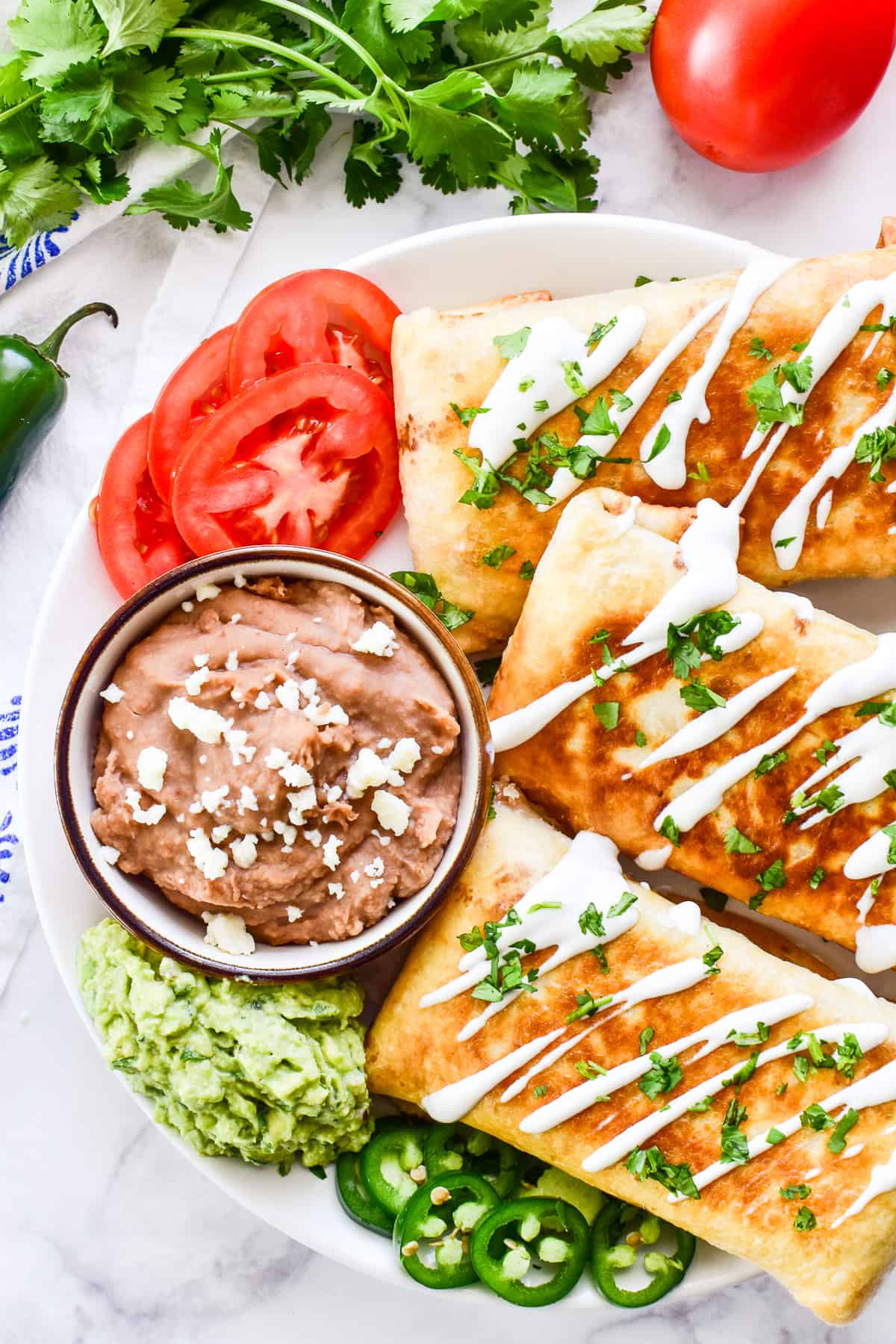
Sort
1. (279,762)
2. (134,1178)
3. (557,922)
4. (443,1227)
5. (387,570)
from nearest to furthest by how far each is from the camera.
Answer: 1. (279,762)
2. (557,922)
3. (443,1227)
4. (387,570)
5. (134,1178)

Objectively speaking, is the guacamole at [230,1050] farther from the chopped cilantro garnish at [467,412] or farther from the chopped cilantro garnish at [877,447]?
the chopped cilantro garnish at [877,447]

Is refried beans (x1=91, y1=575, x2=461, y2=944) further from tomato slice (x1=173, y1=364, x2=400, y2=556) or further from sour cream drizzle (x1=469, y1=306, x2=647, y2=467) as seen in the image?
sour cream drizzle (x1=469, y1=306, x2=647, y2=467)

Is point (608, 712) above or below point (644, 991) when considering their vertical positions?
above

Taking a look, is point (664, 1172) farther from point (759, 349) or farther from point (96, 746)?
point (759, 349)

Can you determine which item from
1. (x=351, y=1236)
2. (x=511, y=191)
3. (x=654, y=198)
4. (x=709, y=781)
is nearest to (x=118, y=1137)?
(x=351, y=1236)

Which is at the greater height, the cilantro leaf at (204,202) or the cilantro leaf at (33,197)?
the cilantro leaf at (33,197)

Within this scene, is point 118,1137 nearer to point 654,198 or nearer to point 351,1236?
point 351,1236

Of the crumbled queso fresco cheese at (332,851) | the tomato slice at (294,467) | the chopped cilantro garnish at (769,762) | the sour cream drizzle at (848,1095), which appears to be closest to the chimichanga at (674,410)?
the tomato slice at (294,467)

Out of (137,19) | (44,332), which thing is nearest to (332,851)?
(44,332)
